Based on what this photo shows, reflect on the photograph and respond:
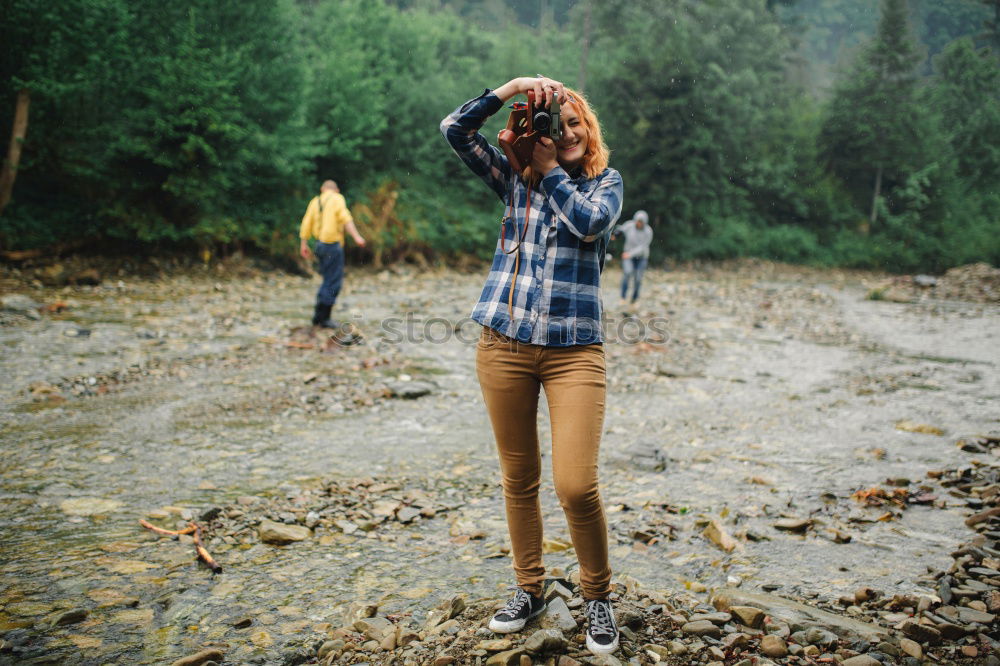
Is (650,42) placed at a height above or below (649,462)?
above

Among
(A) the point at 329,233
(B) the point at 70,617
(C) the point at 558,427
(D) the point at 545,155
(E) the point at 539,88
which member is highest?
(E) the point at 539,88

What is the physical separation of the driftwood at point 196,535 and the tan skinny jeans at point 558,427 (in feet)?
6.11

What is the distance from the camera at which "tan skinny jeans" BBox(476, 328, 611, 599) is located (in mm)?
2670

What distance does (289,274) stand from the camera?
1861cm

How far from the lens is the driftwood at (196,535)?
3.76 meters

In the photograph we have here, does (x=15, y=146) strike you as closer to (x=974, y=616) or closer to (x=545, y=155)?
(x=545, y=155)

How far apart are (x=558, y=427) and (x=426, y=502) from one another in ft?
7.91

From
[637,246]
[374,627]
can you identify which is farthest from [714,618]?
[637,246]

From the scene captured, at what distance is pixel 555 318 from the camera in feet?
8.93

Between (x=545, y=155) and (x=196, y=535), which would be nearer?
(x=545, y=155)

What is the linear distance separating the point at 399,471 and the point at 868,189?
3545cm

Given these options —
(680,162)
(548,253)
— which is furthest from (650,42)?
(548,253)

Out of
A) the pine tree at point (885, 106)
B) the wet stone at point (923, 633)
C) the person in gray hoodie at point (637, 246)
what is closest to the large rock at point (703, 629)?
the wet stone at point (923, 633)

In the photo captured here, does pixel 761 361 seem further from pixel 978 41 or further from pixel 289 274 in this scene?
pixel 978 41
